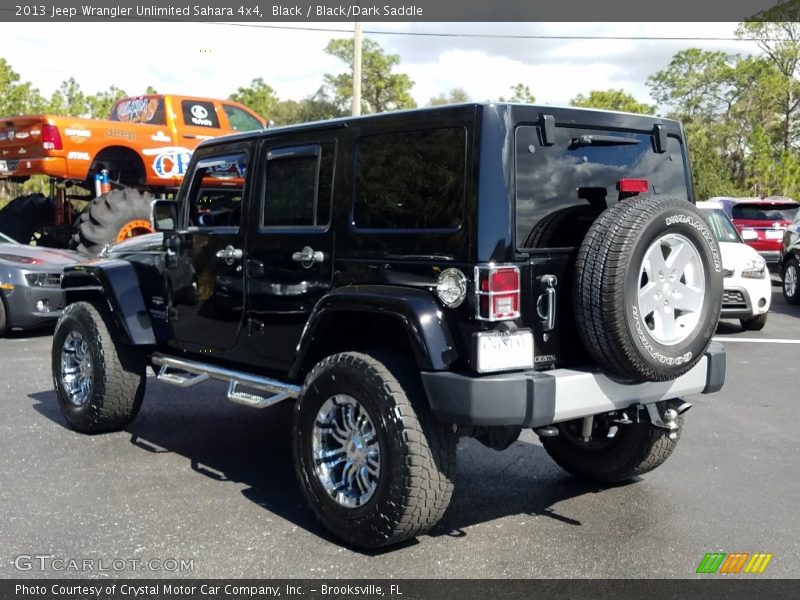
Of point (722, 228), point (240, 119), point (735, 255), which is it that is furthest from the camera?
point (240, 119)

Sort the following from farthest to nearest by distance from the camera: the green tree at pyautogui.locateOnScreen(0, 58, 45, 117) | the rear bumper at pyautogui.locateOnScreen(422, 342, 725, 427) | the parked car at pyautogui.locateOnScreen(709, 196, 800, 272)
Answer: the green tree at pyautogui.locateOnScreen(0, 58, 45, 117)
the parked car at pyautogui.locateOnScreen(709, 196, 800, 272)
the rear bumper at pyautogui.locateOnScreen(422, 342, 725, 427)

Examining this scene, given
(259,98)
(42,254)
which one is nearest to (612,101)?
(259,98)

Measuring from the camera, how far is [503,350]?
384cm

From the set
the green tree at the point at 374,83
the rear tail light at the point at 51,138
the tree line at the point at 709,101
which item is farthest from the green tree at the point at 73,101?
the rear tail light at the point at 51,138

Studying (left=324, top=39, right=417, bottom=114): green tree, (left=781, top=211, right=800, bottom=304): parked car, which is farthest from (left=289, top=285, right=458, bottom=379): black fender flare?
(left=324, top=39, right=417, bottom=114): green tree

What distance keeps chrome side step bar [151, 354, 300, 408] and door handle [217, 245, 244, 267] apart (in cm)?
65

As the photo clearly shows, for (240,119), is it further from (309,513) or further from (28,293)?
(309,513)

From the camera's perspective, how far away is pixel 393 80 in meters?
56.5

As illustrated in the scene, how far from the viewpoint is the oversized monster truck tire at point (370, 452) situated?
12.6 feet

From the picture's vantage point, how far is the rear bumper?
147 inches

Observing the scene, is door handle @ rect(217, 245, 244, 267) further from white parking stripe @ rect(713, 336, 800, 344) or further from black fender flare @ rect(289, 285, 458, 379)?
white parking stripe @ rect(713, 336, 800, 344)

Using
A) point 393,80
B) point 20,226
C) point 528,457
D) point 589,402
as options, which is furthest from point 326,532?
point 393,80

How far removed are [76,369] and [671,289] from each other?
4247 mm

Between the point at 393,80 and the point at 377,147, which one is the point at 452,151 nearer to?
the point at 377,147
